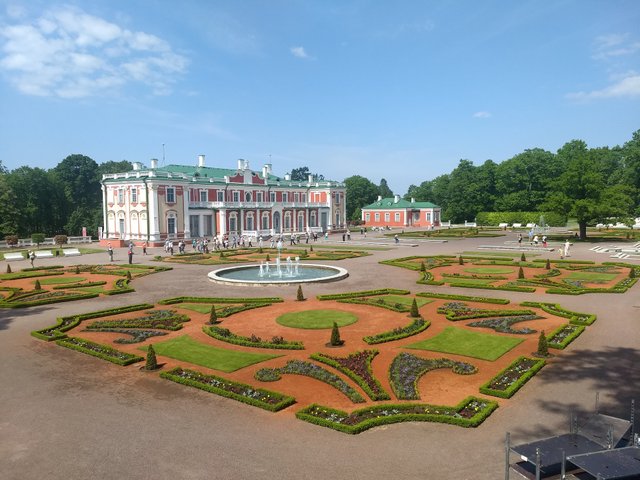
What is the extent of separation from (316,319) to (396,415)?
11179 mm

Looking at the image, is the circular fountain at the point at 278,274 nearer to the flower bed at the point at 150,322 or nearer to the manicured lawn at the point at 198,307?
the manicured lawn at the point at 198,307

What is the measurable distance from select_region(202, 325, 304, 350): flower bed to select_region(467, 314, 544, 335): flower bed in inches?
341

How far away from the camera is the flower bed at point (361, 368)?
48.1 ft

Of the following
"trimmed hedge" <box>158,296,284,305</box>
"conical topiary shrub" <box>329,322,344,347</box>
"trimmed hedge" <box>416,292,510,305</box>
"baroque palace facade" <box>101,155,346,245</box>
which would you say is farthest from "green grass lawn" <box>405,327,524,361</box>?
"baroque palace facade" <box>101,155,346,245</box>

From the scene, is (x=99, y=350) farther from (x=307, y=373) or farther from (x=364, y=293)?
(x=364, y=293)

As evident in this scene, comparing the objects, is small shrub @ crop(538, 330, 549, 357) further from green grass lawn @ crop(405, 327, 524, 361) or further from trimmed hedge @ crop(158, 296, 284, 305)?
trimmed hedge @ crop(158, 296, 284, 305)

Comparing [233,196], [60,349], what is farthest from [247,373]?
[233,196]

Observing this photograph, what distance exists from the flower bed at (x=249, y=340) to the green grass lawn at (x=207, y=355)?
2.64 ft

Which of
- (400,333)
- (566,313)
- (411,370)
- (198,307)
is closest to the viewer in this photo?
(411,370)

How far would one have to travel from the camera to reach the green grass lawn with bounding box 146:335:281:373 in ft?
57.6

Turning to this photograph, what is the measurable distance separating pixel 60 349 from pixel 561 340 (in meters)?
20.2

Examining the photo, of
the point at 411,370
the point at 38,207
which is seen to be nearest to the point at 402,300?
the point at 411,370

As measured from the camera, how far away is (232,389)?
49.6 ft

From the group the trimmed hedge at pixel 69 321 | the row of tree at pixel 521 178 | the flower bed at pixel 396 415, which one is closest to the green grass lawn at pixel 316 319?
the trimmed hedge at pixel 69 321
